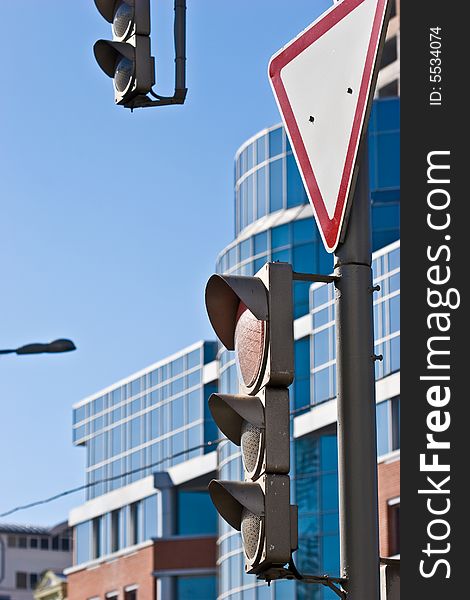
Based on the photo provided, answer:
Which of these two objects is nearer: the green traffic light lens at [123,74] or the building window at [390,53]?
the green traffic light lens at [123,74]

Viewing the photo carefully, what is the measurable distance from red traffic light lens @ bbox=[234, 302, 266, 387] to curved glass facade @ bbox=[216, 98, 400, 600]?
3368 cm

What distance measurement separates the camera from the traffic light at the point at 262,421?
16.2 feet

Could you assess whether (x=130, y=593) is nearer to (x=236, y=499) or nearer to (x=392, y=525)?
(x=392, y=525)

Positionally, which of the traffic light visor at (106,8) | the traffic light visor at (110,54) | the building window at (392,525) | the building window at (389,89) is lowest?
the traffic light visor at (110,54)

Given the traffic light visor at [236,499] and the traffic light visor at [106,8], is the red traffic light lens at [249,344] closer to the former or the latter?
the traffic light visor at [236,499]

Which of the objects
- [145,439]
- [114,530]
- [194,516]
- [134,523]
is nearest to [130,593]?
[134,523]

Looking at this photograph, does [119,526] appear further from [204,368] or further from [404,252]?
[404,252]

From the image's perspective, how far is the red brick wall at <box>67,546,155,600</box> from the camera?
195ft

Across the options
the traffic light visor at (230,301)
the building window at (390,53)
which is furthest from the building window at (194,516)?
the traffic light visor at (230,301)

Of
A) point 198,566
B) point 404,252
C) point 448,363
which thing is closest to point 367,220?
point 404,252

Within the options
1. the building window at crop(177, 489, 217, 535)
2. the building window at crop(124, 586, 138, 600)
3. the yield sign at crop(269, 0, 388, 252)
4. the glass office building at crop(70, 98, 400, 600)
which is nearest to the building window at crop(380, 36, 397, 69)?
the glass office building at crop(70, 98, 400, 600)

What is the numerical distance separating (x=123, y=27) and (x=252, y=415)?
1855mm

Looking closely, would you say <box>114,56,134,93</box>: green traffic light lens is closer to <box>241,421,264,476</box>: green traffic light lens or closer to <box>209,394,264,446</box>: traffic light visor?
<box>209,394,264,446</box>: traffic light visor

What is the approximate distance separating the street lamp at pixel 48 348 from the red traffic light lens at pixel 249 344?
62.7 ft
